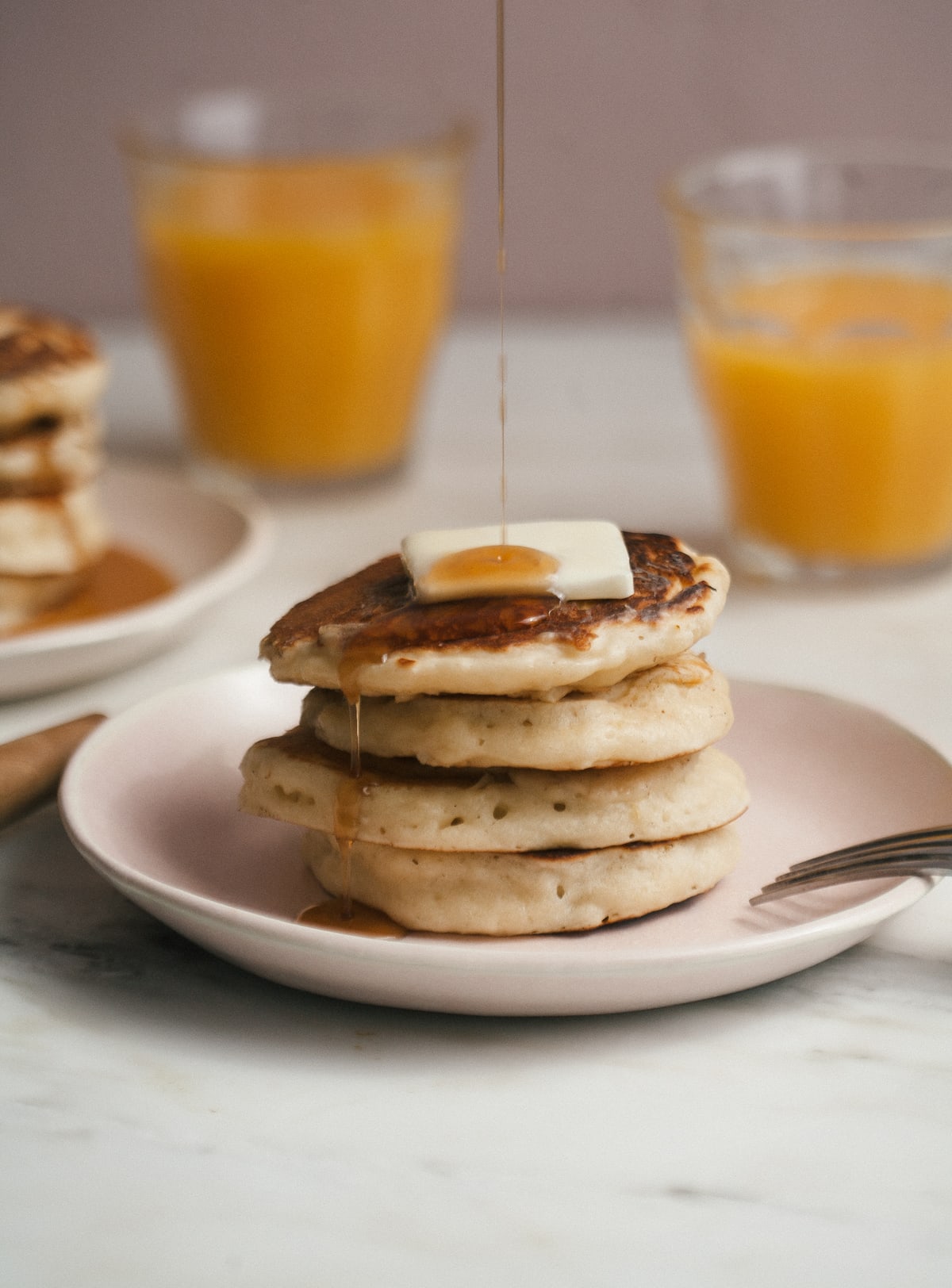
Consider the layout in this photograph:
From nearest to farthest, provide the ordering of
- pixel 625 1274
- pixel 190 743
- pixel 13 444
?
pixel 625 1274, pixel 190 743, pixel 13 444

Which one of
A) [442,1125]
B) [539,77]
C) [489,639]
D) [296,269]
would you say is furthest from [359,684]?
[539,77]

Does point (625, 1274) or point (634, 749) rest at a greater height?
point (634, 749)

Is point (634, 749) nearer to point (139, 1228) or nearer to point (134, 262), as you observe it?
point (139, 1228)

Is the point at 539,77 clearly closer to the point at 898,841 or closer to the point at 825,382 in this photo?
the point at 825,382

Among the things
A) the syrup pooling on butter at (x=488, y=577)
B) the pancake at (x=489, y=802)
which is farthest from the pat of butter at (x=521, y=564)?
the pancake at (x=489, y=802)

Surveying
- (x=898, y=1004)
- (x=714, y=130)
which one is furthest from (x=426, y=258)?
(x=898, y=1004)

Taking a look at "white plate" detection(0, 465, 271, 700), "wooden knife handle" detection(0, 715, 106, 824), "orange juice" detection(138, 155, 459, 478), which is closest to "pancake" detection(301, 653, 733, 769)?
"wooden knife handle" detection(0, 715, 106, 824)

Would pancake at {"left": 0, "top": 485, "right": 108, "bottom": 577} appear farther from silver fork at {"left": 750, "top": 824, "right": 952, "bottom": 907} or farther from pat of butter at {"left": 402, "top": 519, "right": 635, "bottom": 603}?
silver fork at {"left": 750, "top": 824, "right": 952, "bottom": 907}
